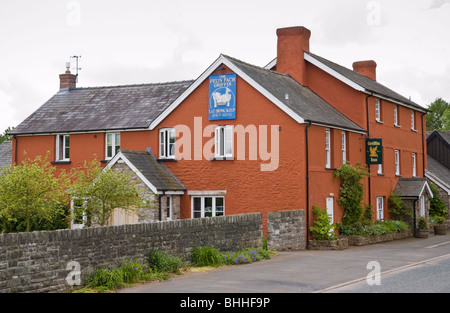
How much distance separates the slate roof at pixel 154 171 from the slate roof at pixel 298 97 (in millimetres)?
6146

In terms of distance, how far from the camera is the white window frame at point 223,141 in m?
28.5

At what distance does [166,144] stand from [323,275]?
15.0 m

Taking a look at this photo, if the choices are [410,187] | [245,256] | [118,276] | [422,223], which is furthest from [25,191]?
[410,187]

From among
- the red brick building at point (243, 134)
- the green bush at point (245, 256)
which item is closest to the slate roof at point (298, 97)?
the red brick building at point (243, 134)

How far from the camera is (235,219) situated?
20.8 m

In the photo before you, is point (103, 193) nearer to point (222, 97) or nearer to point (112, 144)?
point (222, 97)

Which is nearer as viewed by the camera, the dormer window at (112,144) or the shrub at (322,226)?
the shrub at (322,226)

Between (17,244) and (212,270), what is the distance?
6.52 metres

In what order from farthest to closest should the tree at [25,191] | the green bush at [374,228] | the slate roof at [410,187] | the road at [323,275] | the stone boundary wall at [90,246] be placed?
the slate roof at [410,187], the green bush at [374,228], the tree at [25,191], the road at [323,275], the stone boundary wall at [90,246]

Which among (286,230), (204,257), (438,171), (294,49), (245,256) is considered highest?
(294,49)

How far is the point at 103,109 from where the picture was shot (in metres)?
35.0

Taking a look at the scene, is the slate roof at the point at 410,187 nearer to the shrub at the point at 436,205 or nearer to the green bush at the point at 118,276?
Answer: the shrub at the point at 436,205

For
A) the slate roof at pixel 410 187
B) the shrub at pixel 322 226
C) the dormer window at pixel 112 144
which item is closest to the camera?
the shrub at pixel 322 226
